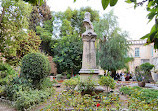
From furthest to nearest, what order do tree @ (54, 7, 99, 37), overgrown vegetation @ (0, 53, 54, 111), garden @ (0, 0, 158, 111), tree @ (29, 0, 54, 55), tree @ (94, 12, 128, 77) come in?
tree @ (54, 7, 99, 37)
tree @ (29, 0, 54, 55)
tree @ (94, 12, 128, 77)
overgrown vegetation @ (0, 53, 54, 111)
garden @ (0, 0, 158, 111)

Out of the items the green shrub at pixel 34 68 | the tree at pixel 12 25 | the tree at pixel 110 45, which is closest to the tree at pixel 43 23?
the tree at pixel 110 45

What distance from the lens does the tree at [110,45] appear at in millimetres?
15000

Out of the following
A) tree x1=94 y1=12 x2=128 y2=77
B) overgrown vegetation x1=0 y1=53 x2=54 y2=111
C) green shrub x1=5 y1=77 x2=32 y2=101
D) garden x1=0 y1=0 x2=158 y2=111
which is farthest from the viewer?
tree x1=94 y1=12 x2=128 y2=77

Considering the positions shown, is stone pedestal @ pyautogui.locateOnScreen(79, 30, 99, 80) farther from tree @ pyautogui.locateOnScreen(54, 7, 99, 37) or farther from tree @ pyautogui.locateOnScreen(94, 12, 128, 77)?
tree @ pyautogui.locateOnScreen(54, 7, 99, 37)

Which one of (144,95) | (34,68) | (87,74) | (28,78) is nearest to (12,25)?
(34,68)

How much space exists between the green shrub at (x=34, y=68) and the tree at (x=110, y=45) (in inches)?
364

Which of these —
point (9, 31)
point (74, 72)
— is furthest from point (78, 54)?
point (9, 31)

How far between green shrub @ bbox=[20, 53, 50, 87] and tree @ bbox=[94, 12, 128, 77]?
30.3 ft

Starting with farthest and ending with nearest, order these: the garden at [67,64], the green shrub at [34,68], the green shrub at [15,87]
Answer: the green shrub at [34,68] → the green shrub at [15,87] → the garden at [67,64]

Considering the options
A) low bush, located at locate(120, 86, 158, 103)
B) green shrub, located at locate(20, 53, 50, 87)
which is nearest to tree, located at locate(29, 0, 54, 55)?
green shrub, located at locate(20, 53, 50, 87)

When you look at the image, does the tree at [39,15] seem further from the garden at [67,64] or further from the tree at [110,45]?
the tree at [110,45]

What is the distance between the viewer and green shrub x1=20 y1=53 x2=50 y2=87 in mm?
7281

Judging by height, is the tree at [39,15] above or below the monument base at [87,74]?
above

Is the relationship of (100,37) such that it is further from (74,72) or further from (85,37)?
(85,37)
